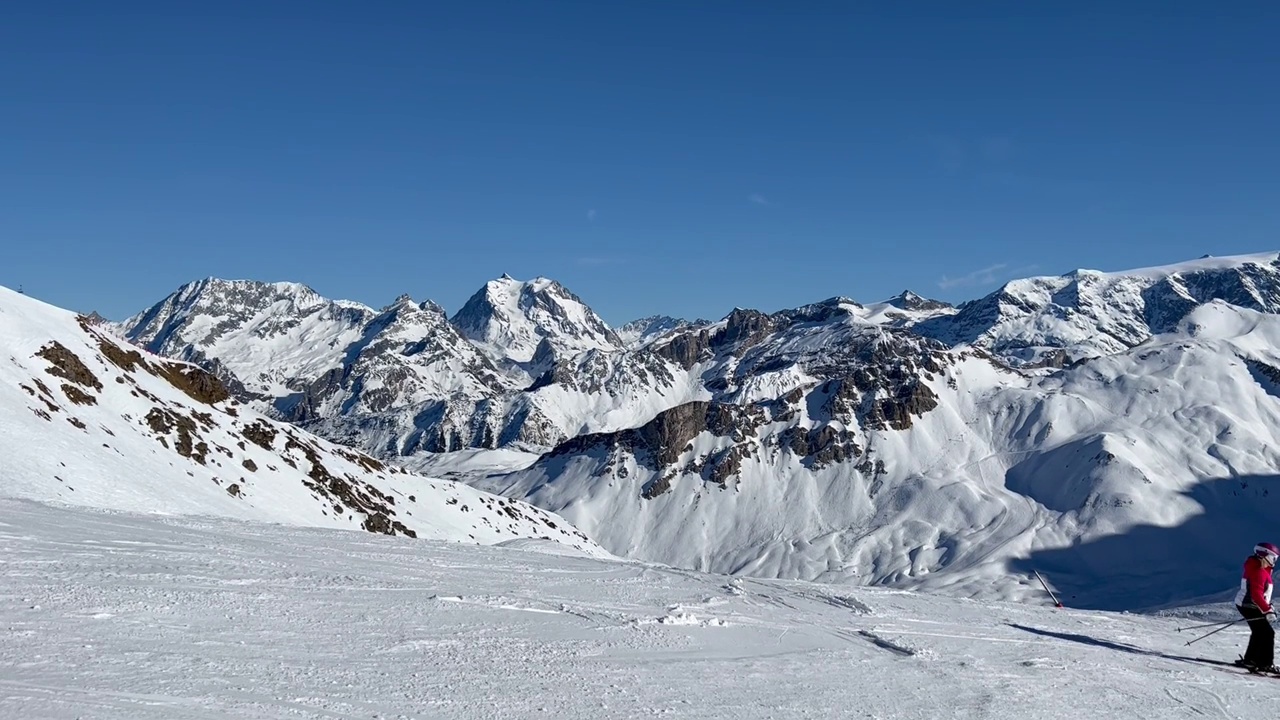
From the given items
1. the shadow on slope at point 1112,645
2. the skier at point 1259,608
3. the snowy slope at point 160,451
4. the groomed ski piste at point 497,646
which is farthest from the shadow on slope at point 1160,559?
the groomed ski piste at point 497,646

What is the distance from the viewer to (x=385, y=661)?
11.8m

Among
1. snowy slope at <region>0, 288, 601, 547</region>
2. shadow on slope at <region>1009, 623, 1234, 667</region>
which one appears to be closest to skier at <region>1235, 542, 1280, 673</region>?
shadow on slope at <region>1009, 623, 1234, 667</region>

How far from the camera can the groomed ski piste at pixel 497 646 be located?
403 inches

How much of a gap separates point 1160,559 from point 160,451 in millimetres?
194134

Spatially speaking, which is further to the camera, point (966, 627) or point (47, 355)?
point (47, 355)

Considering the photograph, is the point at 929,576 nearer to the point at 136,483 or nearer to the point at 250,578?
the point at 136,483

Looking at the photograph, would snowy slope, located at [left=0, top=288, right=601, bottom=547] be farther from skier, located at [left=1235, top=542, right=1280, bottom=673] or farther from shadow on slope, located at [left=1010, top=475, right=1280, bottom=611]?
shadow on slope, located at [left=1010, top=475, right=1280, bottom=611]

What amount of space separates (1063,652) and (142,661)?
14943 mm

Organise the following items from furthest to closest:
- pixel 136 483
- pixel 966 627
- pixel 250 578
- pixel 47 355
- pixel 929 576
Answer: pixel 929 576 < pixel 47 355 < pixel 136 483 < pixel 966 627 < pixel 250 578

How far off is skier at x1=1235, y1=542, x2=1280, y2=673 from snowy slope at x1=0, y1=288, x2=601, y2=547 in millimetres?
33157

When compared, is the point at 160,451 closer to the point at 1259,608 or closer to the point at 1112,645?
the point at 1112,645

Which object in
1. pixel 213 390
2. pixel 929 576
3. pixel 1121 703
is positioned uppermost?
pixel 213 390

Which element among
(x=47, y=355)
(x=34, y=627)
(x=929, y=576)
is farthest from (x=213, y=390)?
(x=929, y=576)

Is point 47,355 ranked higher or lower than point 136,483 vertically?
higher
